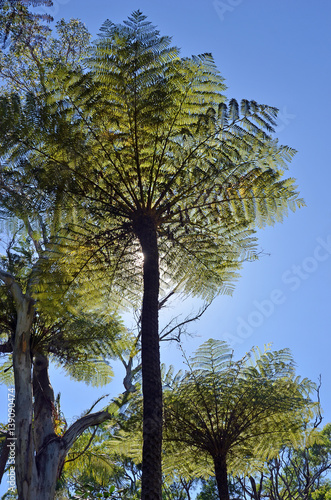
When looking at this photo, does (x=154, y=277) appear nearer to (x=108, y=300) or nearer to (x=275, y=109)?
(x=108, y=300)

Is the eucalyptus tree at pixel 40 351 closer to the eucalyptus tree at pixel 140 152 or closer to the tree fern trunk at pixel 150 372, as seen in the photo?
the eucalyptus tree at pixel 140 152

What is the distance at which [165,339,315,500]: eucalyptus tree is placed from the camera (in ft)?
16.3

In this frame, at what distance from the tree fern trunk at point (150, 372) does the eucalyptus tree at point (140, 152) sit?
15 millimetres

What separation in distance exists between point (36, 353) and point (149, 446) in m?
4.17

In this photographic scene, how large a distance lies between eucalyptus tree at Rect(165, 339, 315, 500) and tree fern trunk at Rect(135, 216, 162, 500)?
177 centimetres

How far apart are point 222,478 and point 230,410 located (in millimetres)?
759

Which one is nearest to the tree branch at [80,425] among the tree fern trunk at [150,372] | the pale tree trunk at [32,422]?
the pale tree trunk at [32,422]

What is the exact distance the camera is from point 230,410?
17.2ft

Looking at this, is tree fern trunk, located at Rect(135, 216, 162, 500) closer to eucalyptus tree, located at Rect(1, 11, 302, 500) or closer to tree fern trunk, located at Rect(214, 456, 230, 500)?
eucalyptus tree, located at Rect(1, 11, 302, 500)

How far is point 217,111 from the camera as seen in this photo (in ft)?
13.8

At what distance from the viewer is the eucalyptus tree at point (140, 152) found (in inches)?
158

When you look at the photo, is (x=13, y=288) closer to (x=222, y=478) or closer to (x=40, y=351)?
(x=40, y=351)

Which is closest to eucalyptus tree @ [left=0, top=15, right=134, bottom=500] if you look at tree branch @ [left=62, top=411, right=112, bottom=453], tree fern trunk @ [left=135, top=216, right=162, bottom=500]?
tree branch @ [left=62, top=411, right=112, bottom=453]

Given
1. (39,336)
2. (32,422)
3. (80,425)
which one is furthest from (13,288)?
(80,425)
